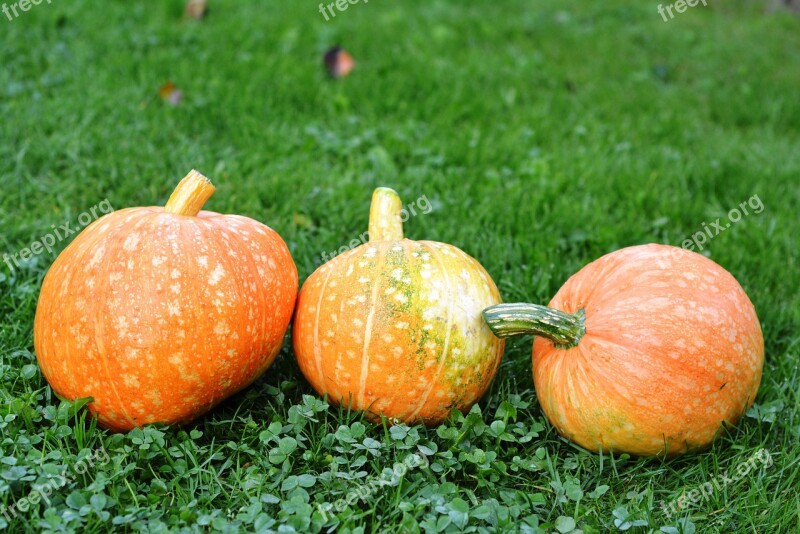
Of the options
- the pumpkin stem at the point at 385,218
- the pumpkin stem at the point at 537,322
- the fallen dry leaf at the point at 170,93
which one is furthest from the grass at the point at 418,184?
the pumpkin stem at the point at 385,218

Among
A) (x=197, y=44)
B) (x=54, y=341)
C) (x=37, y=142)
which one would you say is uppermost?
(x=197, y=44)

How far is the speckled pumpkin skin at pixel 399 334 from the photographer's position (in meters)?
2.43

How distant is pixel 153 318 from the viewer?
231 centimetres

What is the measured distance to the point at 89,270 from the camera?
7.84 feet

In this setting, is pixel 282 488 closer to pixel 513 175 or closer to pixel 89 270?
pixel 89 270

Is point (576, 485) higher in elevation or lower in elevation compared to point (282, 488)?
lower

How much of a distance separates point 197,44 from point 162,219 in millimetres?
3515

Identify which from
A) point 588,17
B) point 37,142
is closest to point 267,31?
point 37,142

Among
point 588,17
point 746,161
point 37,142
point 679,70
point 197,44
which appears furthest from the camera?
point 588,17

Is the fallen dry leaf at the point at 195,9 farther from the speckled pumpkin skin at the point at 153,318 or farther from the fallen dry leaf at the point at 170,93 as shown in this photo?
the speckled pumpkin skin at the point at 153,318

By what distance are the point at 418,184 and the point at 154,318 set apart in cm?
215

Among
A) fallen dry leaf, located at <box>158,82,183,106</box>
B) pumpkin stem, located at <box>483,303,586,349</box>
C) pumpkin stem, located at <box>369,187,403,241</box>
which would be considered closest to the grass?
fallen dry leaf, located at <box>158,82,183,106</box>

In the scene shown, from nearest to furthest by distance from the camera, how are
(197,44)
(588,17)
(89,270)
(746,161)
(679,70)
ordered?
1. (89,270)
2. (746,161)
3. (197,44)
4. (679,70)
5. (588,17)

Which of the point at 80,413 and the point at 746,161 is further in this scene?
the point at 746,161
